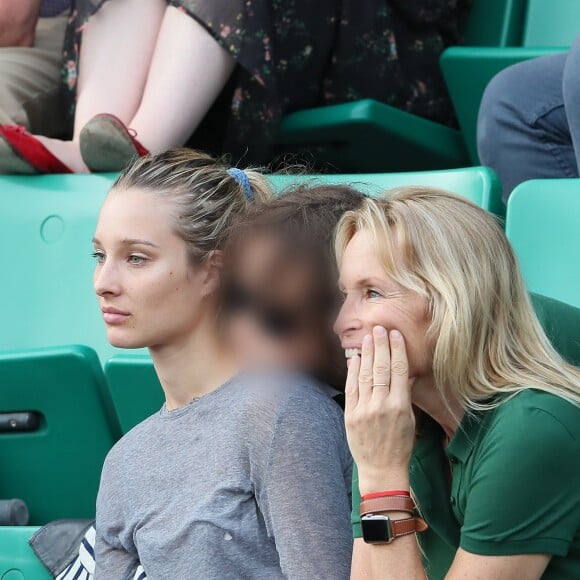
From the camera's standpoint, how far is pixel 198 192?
1.48 m

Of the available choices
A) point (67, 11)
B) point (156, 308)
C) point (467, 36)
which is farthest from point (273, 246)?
point (67, 11)

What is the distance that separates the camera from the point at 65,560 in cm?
157

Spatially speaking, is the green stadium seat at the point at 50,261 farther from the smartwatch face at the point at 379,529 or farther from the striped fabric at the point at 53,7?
the smartwatch face at the point at 379,529

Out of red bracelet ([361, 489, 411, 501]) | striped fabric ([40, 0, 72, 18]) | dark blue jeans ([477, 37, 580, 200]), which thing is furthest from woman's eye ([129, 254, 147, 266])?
striped fabric ([40, 0, 72, 18])

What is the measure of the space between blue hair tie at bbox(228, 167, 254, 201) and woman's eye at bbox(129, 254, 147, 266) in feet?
0.49

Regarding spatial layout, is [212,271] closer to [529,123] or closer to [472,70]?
[529,123]

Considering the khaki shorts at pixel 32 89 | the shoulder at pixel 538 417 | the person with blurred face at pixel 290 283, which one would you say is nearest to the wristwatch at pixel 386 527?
the shoulder at pixel 538 417

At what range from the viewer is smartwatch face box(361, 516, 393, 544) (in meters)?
1.12

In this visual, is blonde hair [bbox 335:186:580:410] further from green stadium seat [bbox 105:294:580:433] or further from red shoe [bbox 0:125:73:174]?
red shoe [bbox 0:125:73:174]

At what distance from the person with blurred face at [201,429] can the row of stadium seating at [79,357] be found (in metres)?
0.14

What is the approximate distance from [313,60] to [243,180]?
31.5 inches

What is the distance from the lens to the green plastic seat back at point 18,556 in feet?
5.24

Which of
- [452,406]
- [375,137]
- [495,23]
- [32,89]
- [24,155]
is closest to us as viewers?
[452,406]

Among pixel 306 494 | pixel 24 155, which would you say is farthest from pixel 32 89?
pixel 306 494
